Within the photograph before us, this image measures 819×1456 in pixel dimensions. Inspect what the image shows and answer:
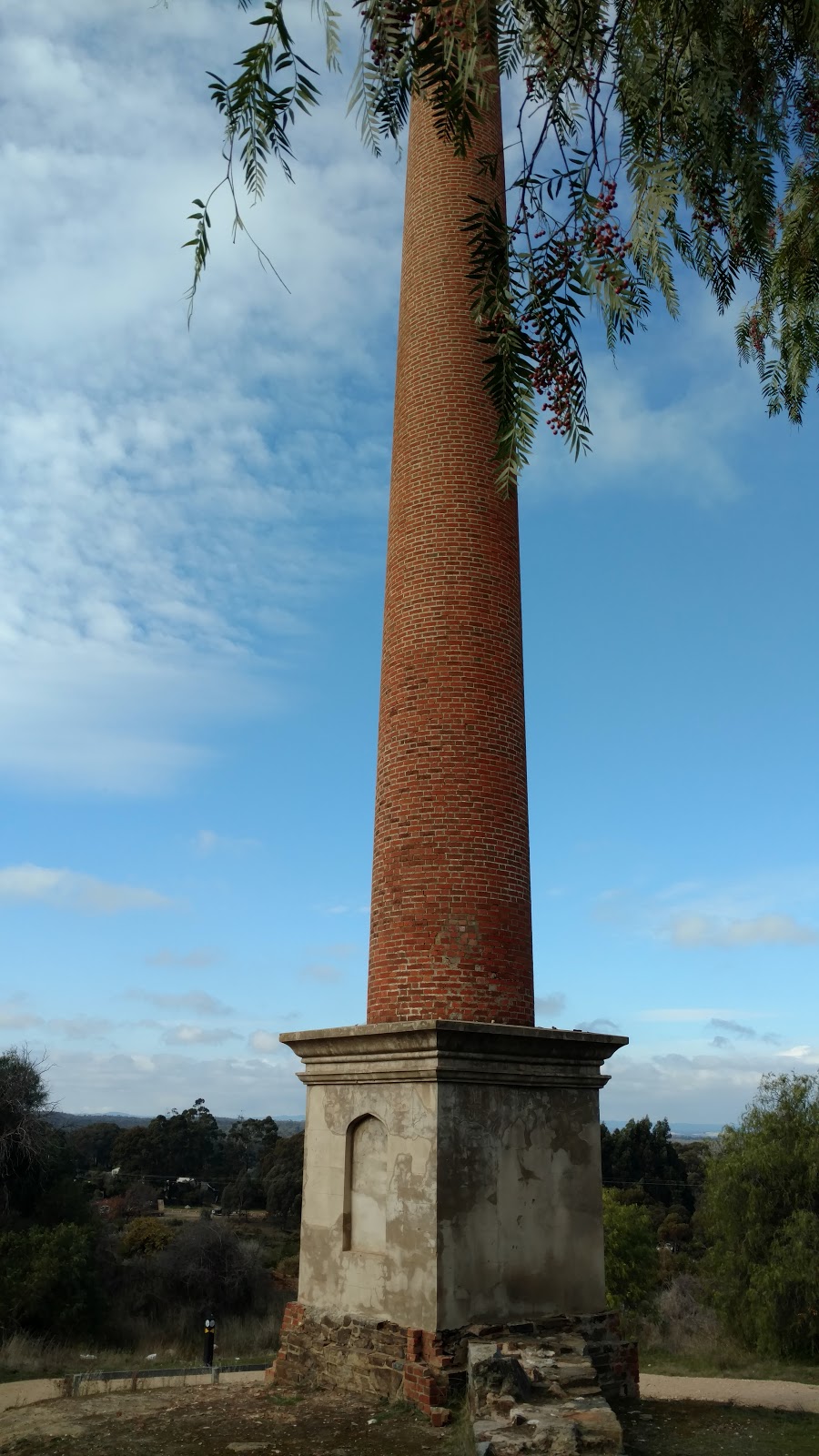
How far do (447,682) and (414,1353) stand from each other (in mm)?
5098

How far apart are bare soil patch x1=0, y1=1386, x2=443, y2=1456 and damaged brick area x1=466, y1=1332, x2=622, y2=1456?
0.55 m

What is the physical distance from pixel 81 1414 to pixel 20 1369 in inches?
284

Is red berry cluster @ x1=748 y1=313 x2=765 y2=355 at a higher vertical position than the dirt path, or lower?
higher

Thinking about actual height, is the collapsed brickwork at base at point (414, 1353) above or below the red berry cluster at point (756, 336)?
below

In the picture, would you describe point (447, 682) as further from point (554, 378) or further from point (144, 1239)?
point (144, 1239)

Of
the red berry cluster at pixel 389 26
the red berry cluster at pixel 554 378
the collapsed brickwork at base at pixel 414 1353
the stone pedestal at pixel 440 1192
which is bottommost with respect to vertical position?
the collapsed brickwork at base at pixel 414 1353

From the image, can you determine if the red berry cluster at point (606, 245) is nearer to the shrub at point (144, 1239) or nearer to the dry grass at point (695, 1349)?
the dry grass at point (695, 1349)

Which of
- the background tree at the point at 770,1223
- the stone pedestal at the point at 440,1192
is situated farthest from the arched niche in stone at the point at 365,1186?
the background tree at the point at 770,1223

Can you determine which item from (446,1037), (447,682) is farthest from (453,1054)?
(447,682)

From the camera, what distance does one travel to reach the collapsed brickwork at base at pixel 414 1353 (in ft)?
23.6

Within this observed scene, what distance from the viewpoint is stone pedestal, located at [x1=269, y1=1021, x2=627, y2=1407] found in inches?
298

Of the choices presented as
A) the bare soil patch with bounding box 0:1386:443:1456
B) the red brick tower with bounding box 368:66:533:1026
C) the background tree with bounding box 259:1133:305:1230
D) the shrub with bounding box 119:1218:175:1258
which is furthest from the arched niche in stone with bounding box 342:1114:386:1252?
the background tree with bounding box 259:1133:305:1230

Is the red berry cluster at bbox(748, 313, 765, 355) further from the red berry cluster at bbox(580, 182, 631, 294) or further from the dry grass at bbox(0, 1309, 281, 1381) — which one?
the dry grass at bbox(0, 1309, 281, 1381)

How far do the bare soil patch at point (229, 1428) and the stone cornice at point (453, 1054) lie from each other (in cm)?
217
